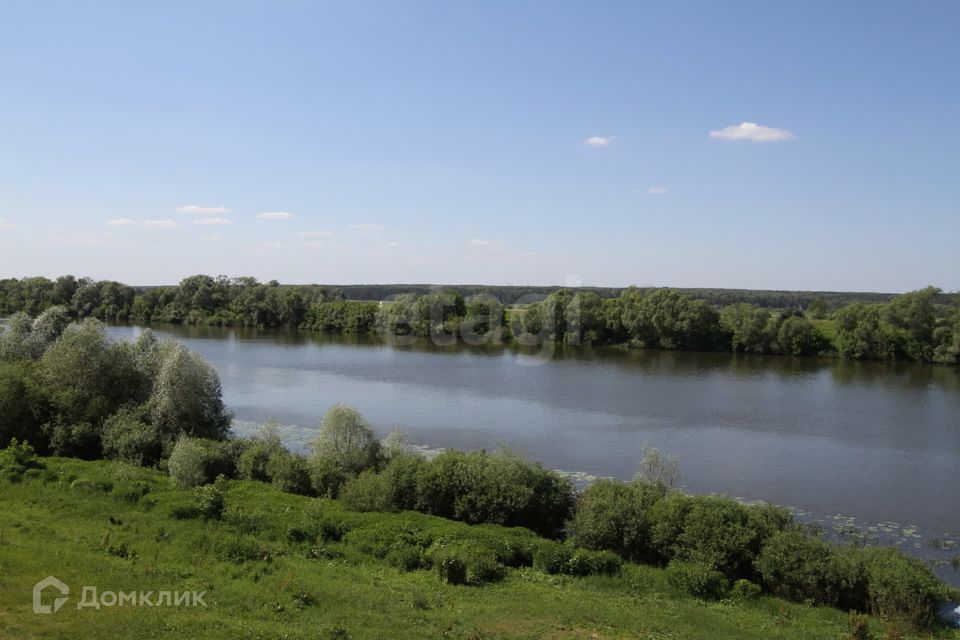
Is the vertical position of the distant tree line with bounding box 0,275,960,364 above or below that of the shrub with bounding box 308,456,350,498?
above

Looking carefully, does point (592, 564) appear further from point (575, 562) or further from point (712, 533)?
point (712, 533)

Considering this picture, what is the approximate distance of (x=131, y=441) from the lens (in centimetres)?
2205

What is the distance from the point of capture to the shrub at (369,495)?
58.2 ft

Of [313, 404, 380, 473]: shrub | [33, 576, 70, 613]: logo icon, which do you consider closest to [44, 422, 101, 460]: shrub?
[313, 404, 380, 473]: shrub

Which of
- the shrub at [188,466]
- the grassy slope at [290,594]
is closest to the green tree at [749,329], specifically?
the grassy slope at [290,594]

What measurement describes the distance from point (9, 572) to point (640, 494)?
12.7 meters

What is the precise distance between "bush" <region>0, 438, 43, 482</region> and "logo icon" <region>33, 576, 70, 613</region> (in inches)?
377

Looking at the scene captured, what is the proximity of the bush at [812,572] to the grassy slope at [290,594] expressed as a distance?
0.70 m

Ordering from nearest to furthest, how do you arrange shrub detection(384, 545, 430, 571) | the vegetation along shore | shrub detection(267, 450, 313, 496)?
Answer: 1. the vegetation along shore
2. shrub detection(384, 545, 430, 571)
3. shrub detection(267, 450, 313, 496)

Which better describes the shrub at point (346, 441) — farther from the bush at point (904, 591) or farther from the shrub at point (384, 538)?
the bush at point (904, 591)

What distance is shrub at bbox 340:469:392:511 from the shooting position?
698 inches

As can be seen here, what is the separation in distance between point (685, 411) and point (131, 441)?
Answer: 24933 mm

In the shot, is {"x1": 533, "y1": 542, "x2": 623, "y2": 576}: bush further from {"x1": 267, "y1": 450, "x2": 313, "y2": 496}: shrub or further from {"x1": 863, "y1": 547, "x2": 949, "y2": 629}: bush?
{"x1": 267, "y1": 450, "x2": 313, "y2": 496}: shrub

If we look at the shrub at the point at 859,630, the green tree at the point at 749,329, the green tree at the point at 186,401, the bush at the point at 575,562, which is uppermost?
the green tree at the point at 749,329
